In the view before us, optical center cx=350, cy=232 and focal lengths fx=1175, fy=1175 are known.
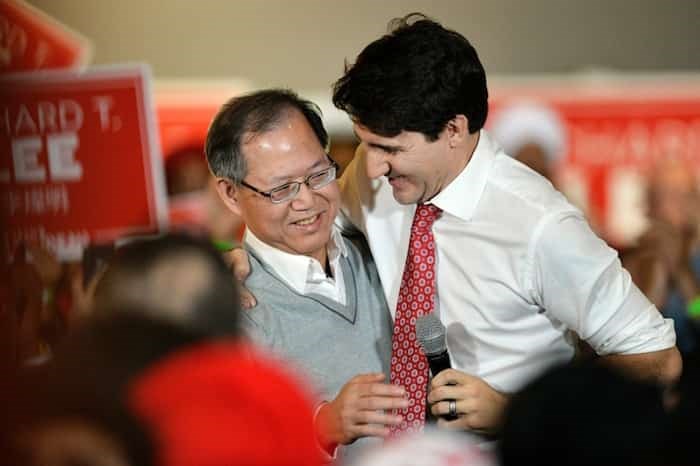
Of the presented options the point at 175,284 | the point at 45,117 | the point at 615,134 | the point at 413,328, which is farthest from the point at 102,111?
the point at 615,134

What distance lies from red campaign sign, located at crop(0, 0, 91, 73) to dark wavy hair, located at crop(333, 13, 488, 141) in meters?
1.08

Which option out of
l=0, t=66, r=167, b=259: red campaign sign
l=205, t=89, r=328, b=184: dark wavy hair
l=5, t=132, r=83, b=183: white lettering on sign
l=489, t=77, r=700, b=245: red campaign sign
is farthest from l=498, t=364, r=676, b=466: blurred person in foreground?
l=489, t=77, r=700, b=245: red campaign sign

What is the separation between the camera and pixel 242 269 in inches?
92.7

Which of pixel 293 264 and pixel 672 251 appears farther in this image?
pixel 672 251

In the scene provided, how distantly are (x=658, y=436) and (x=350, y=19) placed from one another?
191 inches

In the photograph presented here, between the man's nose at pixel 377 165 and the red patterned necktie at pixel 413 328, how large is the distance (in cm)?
18

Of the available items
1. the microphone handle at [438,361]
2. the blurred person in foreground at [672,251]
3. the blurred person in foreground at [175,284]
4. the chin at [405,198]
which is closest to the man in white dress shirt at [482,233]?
the chin at [405,198]

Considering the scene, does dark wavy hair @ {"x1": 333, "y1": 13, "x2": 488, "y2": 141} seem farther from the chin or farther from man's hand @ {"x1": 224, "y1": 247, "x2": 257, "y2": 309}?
man's hand @ {"x1": 224, "y1": 247, "x2": 257, "y2": 309}

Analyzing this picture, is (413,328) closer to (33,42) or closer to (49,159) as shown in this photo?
(49,159)

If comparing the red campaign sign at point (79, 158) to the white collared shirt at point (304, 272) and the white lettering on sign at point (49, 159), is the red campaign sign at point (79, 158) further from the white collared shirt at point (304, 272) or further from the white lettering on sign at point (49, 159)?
the white collared shirt at point (304, 272)

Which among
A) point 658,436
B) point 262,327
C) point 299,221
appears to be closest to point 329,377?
point 262,327

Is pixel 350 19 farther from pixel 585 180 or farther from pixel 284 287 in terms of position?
pixel 284 287

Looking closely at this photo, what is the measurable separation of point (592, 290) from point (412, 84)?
1.74ft

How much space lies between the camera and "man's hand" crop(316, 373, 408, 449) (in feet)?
6.63
